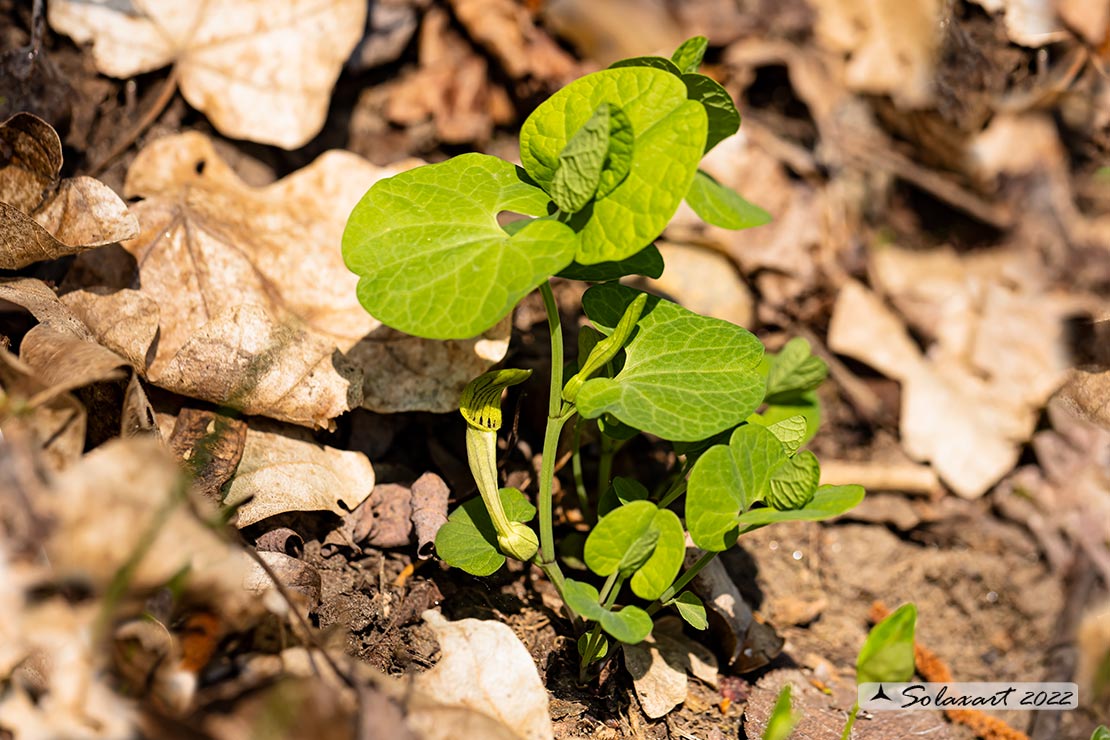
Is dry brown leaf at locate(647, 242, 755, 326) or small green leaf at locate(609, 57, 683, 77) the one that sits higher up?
small green leaf at locate(609, 57, 683, 77)

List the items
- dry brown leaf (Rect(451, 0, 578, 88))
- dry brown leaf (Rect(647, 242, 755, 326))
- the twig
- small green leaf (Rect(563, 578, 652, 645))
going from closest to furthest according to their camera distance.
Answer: small green leaf (Rect(563, 578, 652, 645))
the twig
dry brown leaf (Rect(647, 242, 755, 326))
dry brown leaf (Rect(451, 0, 578, 88))

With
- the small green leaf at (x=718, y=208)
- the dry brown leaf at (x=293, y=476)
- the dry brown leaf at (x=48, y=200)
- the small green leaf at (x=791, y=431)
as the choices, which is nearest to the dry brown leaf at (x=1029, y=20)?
the small green leaf at (x=718, y=208)

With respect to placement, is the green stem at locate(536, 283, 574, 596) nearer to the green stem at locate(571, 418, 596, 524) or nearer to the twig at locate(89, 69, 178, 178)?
the green stem at locate(571, 418, 596, 524)

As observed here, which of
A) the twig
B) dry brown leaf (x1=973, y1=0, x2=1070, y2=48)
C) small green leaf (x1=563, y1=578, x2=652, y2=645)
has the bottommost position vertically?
small green leaf (x1=563, y1=578, x2=652, y2=645)

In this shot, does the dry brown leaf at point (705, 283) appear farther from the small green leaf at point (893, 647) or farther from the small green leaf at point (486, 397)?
the small green leaf at point (893, 647)

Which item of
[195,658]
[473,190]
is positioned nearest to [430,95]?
[473,190]

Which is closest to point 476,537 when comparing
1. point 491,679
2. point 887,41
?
point 491,679

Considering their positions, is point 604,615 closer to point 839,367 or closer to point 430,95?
point 839,367

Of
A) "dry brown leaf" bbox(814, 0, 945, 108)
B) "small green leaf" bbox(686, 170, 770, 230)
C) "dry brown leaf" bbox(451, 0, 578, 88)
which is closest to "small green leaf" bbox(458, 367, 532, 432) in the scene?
"small green leaf" bbox(686, 170, 770, 230)
